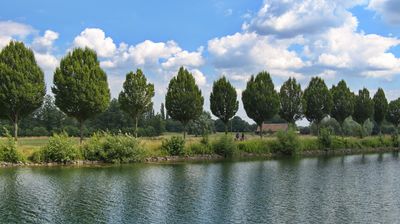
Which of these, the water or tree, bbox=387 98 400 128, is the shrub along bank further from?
tree, bbox=387 98 400 128

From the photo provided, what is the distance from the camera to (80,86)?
5453 centimetres

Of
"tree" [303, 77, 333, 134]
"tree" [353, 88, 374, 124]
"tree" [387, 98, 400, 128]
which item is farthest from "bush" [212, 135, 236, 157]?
"tree" [387, 98, 400, 128]

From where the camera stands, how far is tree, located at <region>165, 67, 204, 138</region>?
218 ft

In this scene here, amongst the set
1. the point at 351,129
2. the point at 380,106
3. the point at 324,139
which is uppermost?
the point at 380,106

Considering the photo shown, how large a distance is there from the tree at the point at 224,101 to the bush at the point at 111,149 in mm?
21667

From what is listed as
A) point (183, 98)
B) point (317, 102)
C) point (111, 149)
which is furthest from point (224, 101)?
point (111, 149)

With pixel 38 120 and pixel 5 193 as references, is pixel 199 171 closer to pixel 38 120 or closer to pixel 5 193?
pixel 5 193

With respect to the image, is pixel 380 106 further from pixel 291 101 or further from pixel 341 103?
pixel 291 101

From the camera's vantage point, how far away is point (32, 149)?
166 ft

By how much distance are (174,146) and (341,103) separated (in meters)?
47.2

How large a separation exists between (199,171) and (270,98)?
34107mm

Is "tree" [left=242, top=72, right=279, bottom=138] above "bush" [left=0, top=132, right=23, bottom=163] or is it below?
above

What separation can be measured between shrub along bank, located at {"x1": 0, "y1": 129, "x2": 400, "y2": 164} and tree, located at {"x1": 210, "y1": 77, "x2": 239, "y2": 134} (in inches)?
269

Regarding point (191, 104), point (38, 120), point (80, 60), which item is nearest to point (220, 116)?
point (191, 104)
